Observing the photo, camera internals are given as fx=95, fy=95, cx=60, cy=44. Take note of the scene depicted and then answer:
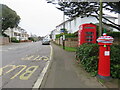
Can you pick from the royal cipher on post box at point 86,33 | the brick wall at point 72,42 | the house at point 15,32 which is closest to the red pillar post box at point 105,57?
the royal cipher on post box at point 86,33

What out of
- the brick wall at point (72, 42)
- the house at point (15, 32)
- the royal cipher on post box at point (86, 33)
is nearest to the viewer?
the royal cipher on post box at point (86, 33)

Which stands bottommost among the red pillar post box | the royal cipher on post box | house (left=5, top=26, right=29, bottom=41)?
the red pillar post box

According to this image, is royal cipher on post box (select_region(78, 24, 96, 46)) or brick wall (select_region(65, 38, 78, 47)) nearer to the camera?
royal cipher on post box (select_region(78, 24, 96, 46))

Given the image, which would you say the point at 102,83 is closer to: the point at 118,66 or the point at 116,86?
the point at 116,86

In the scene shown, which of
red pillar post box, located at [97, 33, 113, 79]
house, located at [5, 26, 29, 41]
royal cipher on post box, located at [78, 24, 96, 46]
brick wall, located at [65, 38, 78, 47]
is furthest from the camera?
house, located at [5, 26, 29, 41]

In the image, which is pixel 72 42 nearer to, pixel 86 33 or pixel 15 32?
pixel 86 33

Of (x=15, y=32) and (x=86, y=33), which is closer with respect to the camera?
(x=86, y=33)

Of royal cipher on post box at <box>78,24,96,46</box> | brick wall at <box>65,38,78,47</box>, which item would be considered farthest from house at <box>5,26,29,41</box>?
royal cipher on post box at <box>78,24,96,46</box>

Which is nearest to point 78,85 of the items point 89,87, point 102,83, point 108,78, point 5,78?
point 89,87

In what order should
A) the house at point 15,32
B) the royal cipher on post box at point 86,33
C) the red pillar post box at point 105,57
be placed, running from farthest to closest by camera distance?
1. the house at point 15,32
2. the royal cipher on post box at point 86,33
3. the red pillar post box at point 105,57

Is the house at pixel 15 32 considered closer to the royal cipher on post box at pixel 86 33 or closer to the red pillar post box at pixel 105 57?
the royal cipher on post box at pixel 86 33

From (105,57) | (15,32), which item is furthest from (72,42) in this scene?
(15,32)

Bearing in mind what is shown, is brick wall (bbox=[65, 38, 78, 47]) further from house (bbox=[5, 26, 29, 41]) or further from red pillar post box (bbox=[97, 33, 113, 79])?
house (bbox=[5, 26, 29, 41])

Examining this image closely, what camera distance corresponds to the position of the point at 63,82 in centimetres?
344
